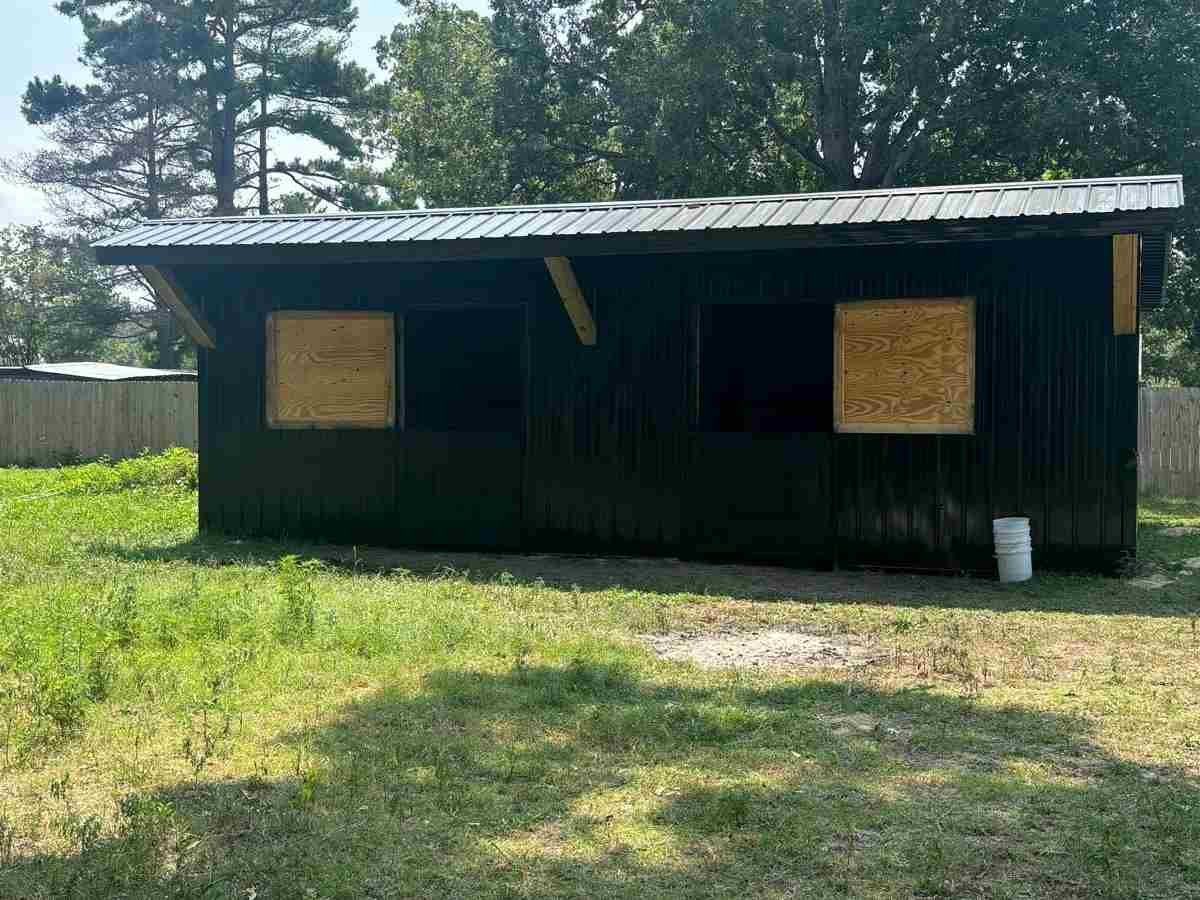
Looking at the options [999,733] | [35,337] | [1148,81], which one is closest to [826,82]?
[1148,81]

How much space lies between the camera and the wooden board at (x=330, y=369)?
427 inches

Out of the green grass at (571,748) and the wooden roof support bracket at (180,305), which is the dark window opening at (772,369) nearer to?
the wooden roof support bracket at (180,305)

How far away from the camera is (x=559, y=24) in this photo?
25234mm

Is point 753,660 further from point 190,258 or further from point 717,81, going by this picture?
point 717,81

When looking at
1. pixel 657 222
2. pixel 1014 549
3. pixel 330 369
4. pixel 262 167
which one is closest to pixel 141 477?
pixel 330 369

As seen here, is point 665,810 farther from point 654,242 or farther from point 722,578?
point 654,242

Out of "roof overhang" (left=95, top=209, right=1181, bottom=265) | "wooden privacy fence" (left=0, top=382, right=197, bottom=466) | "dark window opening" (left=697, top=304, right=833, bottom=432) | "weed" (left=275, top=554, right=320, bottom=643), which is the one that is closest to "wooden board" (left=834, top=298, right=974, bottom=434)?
"roof overhang" (left=95, top=209, right=1181, bottom=265)

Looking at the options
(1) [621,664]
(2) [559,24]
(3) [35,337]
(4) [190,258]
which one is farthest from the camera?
(3) [35,337]

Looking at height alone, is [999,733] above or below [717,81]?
below

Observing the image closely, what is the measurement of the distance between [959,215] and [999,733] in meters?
4.68

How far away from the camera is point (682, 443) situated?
10.1m

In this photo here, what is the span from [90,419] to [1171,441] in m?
17.6

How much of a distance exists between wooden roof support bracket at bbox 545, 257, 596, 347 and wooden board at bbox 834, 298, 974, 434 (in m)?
1.93

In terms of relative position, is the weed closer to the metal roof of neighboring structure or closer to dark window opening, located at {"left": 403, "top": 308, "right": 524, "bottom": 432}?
dark window opening, located at {"left": 403, "top": 308, "right": 524, "bottom": 432}
